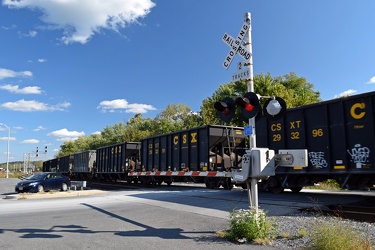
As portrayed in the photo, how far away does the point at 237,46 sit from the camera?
745 cm

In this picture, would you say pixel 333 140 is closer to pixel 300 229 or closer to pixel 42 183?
pixel 300 229

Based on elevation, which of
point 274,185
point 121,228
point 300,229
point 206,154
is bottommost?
point 121,228

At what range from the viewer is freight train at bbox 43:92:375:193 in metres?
12.0

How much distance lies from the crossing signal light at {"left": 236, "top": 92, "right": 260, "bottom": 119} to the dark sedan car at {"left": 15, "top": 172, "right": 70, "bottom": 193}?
1772cm


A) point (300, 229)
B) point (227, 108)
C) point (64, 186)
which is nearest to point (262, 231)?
point (300, 229)

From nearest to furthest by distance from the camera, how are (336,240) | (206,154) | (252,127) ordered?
1. (336,240)
2. (252,127)
3. (206,154)

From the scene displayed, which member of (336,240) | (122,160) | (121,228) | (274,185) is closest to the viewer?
(336,240)

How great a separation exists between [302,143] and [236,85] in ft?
92.8

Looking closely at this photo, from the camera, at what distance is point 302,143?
14000 millimetres

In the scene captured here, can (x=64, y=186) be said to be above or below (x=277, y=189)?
below

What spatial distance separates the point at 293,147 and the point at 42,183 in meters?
15.7

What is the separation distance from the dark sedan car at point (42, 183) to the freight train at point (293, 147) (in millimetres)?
5988

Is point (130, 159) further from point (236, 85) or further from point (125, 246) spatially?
point (125, 246)

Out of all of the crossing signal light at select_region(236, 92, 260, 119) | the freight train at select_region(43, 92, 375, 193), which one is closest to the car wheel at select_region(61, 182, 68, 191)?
the freight train at select_region(43, 92, 375, 193)
